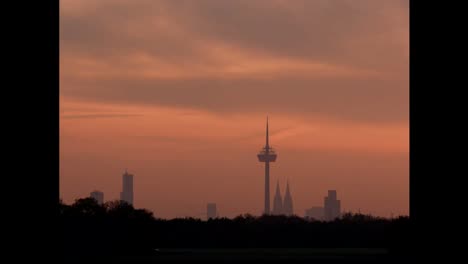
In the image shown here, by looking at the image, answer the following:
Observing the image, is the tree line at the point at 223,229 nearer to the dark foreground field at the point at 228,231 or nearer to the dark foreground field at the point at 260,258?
the dark foreground field at the point at 228,231

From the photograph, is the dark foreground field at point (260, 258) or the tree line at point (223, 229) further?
the tree line at point (223, 229)

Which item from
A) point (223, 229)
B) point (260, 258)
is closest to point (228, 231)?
point (223, 229)

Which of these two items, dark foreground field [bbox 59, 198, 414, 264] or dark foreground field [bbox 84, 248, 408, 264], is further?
dark foreground field [bbox 59, 198, 414, 264]

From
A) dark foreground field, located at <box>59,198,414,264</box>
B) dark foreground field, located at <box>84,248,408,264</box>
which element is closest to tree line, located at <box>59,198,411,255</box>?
dark foreground field, located at <box>59,198,414,264</box>

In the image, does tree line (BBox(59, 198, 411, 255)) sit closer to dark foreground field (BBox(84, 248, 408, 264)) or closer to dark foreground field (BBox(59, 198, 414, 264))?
dark foreground field (BBox(59, 198, 414, 264))

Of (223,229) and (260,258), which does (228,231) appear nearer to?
(223,229)

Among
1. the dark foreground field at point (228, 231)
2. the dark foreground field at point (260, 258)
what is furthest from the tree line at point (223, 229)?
the dark foreground field at point (260, 258)

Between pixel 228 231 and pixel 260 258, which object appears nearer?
pixel 260 258
